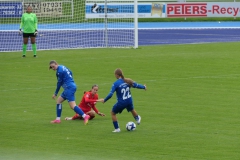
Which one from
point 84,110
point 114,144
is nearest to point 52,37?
point 84,110

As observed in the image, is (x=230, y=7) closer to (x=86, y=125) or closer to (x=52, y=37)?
(x=52, y=37)

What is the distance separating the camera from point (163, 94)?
839 inches

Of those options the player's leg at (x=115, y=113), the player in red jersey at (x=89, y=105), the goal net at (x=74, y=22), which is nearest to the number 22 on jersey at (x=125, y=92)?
the player's leg at (x=115, y=113)

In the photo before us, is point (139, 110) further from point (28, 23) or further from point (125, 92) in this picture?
point (28, 23)

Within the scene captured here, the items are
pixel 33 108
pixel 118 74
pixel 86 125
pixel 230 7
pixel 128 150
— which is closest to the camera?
pixel 128 150

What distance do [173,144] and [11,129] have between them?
13.9ft

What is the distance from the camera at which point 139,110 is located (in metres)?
18.7

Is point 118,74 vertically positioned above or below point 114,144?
above

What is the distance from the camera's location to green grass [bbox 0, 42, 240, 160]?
1397 centimetres

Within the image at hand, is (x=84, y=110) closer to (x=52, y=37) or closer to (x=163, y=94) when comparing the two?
(x=163, y=94)

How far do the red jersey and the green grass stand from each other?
0.39m

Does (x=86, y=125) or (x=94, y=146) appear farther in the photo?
(x=86, y=125)

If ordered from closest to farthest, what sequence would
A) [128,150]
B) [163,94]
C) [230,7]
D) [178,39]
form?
[128,150]
[163,94]
[178,39]
[230,7]

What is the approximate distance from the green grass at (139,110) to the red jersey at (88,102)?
39 cm
